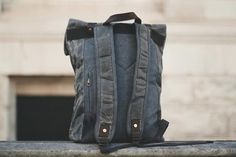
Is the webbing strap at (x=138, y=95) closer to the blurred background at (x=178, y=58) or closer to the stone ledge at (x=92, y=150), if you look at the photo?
the stone ledge at (x=92, y=150)

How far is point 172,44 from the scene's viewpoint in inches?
181

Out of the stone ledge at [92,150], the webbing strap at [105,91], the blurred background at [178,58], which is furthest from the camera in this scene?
the blurred background at [178,58]

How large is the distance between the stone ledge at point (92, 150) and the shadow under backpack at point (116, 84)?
0.06 m

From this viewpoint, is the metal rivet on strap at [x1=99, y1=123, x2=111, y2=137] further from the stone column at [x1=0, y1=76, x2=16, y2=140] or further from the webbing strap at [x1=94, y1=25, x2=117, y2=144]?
the stone column at [x1=0, y1=76, x2=16, y2=140]

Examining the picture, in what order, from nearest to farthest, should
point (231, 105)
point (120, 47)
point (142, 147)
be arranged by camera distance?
1. point (142, 147)
2. point (120, 47)
3. point (231, 105)

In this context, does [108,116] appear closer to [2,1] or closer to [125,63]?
[125,63]

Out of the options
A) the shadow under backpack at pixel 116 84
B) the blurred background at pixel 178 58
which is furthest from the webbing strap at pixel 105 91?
the blurred background at pixel 178 58

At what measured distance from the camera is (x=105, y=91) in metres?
2.34

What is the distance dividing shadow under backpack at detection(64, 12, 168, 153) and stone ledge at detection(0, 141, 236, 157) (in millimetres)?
60

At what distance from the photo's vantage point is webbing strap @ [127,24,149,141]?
236 cm

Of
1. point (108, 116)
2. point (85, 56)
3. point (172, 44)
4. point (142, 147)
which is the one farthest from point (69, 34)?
point (172, 44)

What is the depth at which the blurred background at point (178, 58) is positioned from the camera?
455 cm

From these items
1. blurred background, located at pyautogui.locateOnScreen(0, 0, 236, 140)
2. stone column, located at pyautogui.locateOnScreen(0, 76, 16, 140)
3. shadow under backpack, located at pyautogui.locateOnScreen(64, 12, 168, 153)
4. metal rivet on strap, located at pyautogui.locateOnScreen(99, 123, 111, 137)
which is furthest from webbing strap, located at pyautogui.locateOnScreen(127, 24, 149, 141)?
stone column, located at pyautogui.locateOnScreen(0, 76, 16, 140)

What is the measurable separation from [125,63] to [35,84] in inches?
98.6
